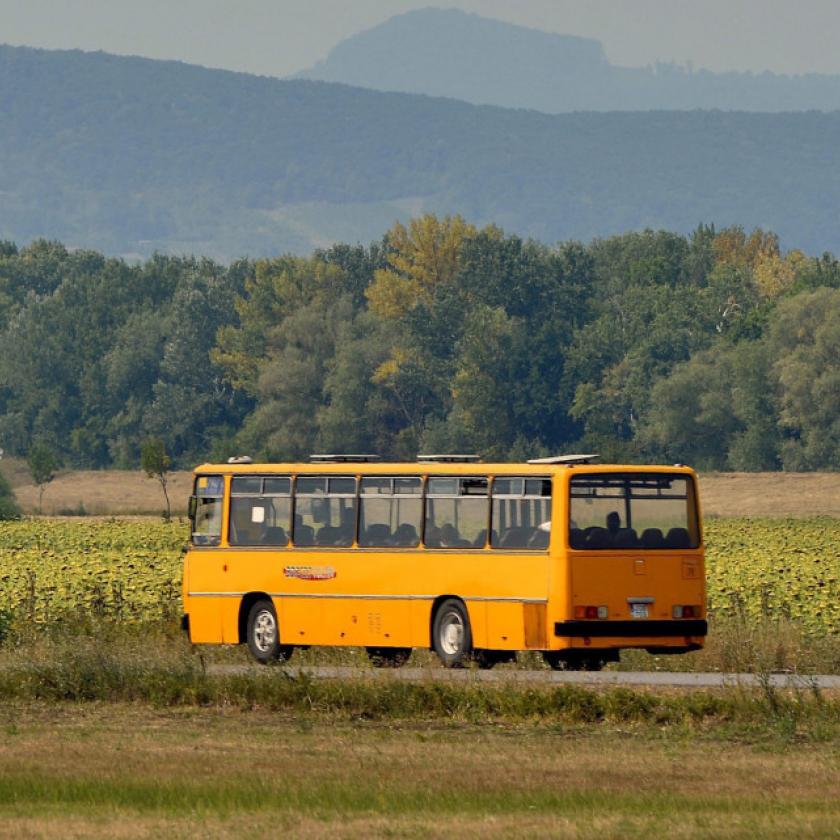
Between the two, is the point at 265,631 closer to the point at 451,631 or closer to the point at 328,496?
the point at 328,496

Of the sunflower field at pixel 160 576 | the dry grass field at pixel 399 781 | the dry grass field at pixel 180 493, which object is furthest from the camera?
the dry grass field at pixel 180 493

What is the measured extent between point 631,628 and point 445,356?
116 metres

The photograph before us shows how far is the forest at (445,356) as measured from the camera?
12794 cm

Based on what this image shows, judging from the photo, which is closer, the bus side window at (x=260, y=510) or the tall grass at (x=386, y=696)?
the tall grass at (x=386, y=696)

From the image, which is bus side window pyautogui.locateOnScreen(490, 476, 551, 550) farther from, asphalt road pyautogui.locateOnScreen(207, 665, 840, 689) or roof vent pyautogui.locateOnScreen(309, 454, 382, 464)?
roof vent pyautogui.locateOnScreen(309, 454, 382, 464)

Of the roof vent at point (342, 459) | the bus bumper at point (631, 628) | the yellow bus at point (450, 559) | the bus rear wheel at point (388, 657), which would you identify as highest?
the roof vent at point (342, 459)

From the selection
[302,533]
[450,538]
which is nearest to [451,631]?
[450,538]

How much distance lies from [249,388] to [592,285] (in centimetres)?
2364

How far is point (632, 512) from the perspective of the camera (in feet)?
90.4

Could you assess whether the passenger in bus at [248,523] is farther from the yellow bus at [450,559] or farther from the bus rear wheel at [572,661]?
the bus rear wheel at [572,661]

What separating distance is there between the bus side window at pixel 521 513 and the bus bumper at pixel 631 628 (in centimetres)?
107

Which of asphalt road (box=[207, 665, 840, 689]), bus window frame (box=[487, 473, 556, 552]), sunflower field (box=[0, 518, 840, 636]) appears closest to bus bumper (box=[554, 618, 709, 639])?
asphalt road (box=[207, 665, 840, 689])

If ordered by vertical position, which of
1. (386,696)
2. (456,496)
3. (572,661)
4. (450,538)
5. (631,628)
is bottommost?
(386,696)

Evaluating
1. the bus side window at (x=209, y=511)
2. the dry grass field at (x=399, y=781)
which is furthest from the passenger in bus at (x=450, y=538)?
the dry grass field at (x=399, y=781)
